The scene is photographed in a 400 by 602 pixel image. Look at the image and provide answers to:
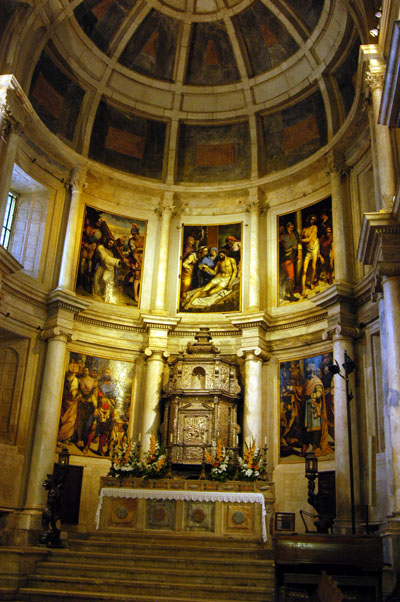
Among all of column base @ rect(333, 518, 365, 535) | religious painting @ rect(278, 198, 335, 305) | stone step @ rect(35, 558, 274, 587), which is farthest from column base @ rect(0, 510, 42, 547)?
religious painting @ rect(278, 198, 335, 305)

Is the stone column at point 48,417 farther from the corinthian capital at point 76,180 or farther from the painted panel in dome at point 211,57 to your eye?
the painted panel in dome at point 211,57

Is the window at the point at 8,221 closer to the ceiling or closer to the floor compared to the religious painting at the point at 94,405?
closer to the ceiling

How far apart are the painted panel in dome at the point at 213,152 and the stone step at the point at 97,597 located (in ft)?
52.9

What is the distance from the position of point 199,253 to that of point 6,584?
14.0m

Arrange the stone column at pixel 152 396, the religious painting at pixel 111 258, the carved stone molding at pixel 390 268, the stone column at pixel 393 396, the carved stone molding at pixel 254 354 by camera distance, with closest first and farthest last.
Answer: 1. the stone column at pixel 393 396
2. the carved stone molding at pixel 390 268
3. the stone column at pixel 152 396
4. the carved stone molding at pixel 254 354
5. the religious painting at pixel 111 258

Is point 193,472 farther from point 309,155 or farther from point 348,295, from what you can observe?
point 309,155

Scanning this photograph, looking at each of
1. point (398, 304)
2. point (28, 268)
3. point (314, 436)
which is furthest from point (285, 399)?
point (28, 268)

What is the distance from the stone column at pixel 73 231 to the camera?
20844mm

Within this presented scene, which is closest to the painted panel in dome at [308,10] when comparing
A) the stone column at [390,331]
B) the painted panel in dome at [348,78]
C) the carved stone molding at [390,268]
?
the painted panel in dome at [348,78]

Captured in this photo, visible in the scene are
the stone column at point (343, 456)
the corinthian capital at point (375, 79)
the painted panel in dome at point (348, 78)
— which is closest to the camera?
the corinthian capital at point (375, 79)

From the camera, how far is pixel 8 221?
20891 millimetres

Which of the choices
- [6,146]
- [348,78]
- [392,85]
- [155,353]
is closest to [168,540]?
[155,353]

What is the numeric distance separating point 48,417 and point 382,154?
1195cm

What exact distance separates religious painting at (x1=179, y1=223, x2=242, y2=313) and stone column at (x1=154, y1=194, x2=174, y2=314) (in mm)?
737
